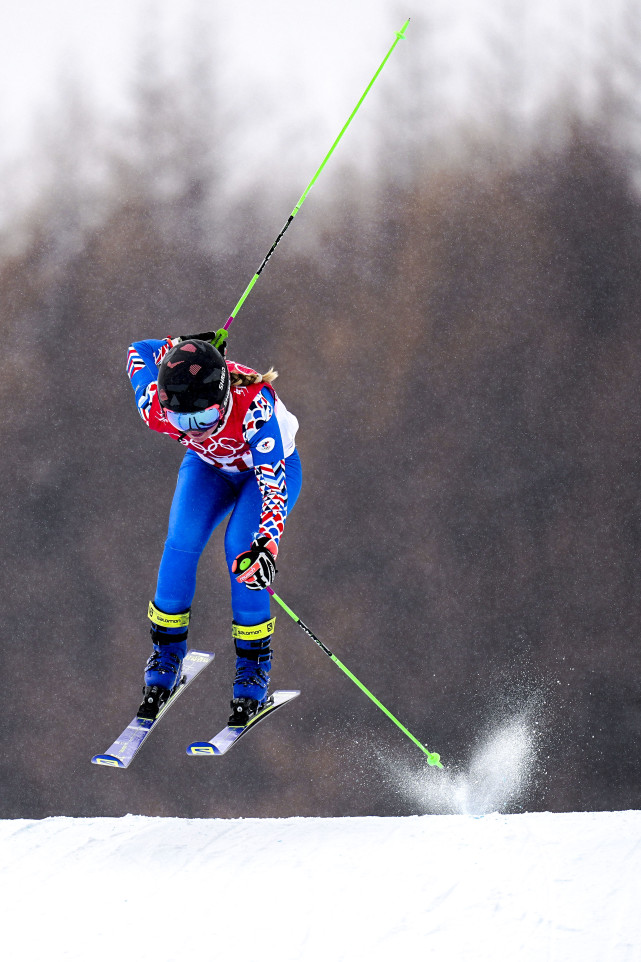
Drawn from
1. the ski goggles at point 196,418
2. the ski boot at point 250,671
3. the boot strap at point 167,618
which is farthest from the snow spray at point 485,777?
the ski goggles at point 196,418

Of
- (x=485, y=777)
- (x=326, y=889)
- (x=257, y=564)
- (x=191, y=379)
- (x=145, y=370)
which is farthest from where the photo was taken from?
(x=485, y=777)

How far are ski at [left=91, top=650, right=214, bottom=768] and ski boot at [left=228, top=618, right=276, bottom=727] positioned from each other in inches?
11.2

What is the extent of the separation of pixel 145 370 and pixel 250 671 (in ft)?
4.59

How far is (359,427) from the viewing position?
842 centimetres

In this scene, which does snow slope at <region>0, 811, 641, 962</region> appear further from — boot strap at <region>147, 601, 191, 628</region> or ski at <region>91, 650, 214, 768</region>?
boot strap at <region>147, 601, 191, 628</region>

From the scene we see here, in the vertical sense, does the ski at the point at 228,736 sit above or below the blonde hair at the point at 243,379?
below

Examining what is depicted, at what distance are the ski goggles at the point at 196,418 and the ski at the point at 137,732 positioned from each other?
1260 millimetres

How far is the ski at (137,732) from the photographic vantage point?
383cm

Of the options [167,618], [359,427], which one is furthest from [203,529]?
[359,427]

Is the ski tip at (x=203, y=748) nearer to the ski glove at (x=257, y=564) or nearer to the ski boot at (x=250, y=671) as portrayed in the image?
the ski boot at (x=250, y=671)

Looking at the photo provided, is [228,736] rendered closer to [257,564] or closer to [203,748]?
[203,748]

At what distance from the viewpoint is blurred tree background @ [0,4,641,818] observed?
8.27 m

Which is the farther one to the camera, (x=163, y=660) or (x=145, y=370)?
(x=163, y=660)

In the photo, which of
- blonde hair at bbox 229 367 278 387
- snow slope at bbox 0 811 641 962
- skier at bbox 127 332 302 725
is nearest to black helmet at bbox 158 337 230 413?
skier at bbox 127 332 302 725
